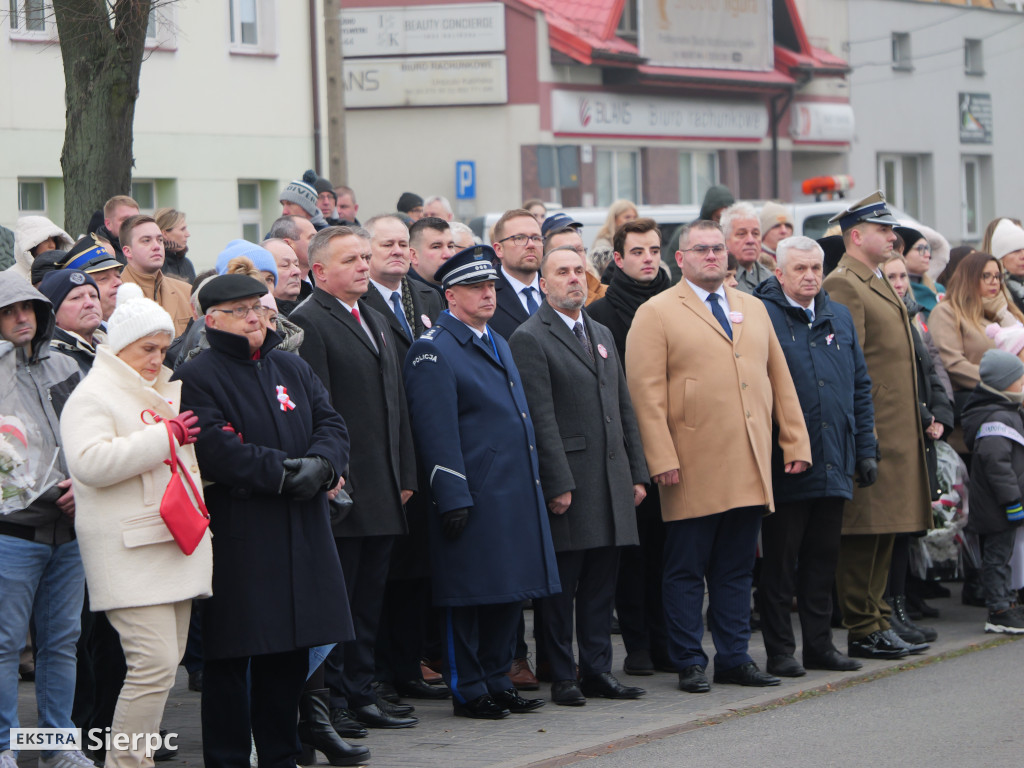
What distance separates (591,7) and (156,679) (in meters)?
25.8

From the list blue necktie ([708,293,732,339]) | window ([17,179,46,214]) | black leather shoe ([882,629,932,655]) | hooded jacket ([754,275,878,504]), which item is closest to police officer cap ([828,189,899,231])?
Result: hooded jacket ([754,275,878,504])

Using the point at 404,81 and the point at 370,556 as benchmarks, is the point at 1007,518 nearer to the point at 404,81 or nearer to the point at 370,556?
the point at 370,556

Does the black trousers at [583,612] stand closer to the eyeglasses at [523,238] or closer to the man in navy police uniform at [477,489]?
the man in navy police uniform at [477,489]

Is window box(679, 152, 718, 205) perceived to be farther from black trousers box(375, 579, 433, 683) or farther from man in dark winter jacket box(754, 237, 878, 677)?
black trousers box(375, 579, 433, 683)

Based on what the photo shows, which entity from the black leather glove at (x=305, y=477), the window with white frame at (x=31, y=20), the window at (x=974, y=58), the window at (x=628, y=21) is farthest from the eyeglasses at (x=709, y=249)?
the window at (x=974, y=58)

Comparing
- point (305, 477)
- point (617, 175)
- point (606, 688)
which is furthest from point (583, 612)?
point (617, 175)

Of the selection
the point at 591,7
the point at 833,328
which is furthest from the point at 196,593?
the point at 591,7

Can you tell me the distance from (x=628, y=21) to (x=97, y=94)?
69.0ft

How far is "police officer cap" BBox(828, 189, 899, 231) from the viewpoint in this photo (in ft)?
31.2

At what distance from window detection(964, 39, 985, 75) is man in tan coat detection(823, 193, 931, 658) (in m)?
31.6

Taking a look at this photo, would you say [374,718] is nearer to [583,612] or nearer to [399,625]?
[399,625]

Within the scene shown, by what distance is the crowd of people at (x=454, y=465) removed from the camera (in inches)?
246

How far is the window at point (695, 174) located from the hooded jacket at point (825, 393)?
2397 centimetres

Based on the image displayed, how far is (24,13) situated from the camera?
1458 cm
